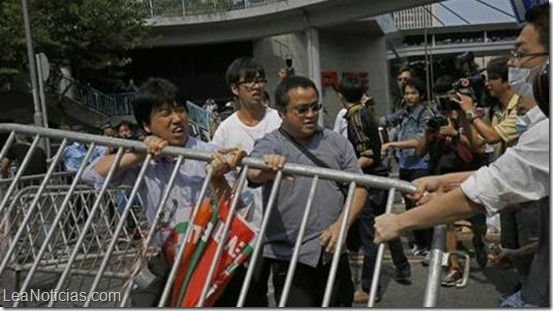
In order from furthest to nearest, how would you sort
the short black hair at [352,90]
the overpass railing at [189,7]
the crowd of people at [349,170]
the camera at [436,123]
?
the overpass railing at [189,7] → the camera at [436,123] → the short black hair at [352,90] → the crowd of people at [349,170]

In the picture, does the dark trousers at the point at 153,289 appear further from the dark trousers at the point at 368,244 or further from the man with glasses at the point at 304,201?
the dark trousers at the point at 368,244

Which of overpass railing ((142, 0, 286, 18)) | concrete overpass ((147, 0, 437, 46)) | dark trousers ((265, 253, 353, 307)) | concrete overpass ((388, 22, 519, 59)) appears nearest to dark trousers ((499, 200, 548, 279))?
dark trousers ((265, 253, 353, 307))

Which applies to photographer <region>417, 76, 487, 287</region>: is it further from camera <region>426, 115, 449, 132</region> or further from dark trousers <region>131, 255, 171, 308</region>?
dark trousers <region>131, 255, 171, 308</region>

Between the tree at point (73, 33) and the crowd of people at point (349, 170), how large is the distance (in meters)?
15.1

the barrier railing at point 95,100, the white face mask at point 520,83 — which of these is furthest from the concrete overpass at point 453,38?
the white face mask at point 520,83

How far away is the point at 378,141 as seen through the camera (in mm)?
4543

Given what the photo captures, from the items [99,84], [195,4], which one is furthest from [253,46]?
[99,84]

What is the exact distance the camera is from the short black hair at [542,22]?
6.72ft

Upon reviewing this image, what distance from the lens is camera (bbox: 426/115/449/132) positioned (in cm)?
490

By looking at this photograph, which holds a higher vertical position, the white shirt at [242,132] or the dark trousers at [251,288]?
the white shirt at [242,132]

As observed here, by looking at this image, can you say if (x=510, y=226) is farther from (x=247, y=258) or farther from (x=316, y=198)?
(x=247, y=258)

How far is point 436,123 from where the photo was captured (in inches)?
195

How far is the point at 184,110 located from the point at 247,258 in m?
0.81

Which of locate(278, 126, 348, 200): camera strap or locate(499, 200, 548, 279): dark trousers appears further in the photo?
locate(278, 126, 348, 200): camera strap
